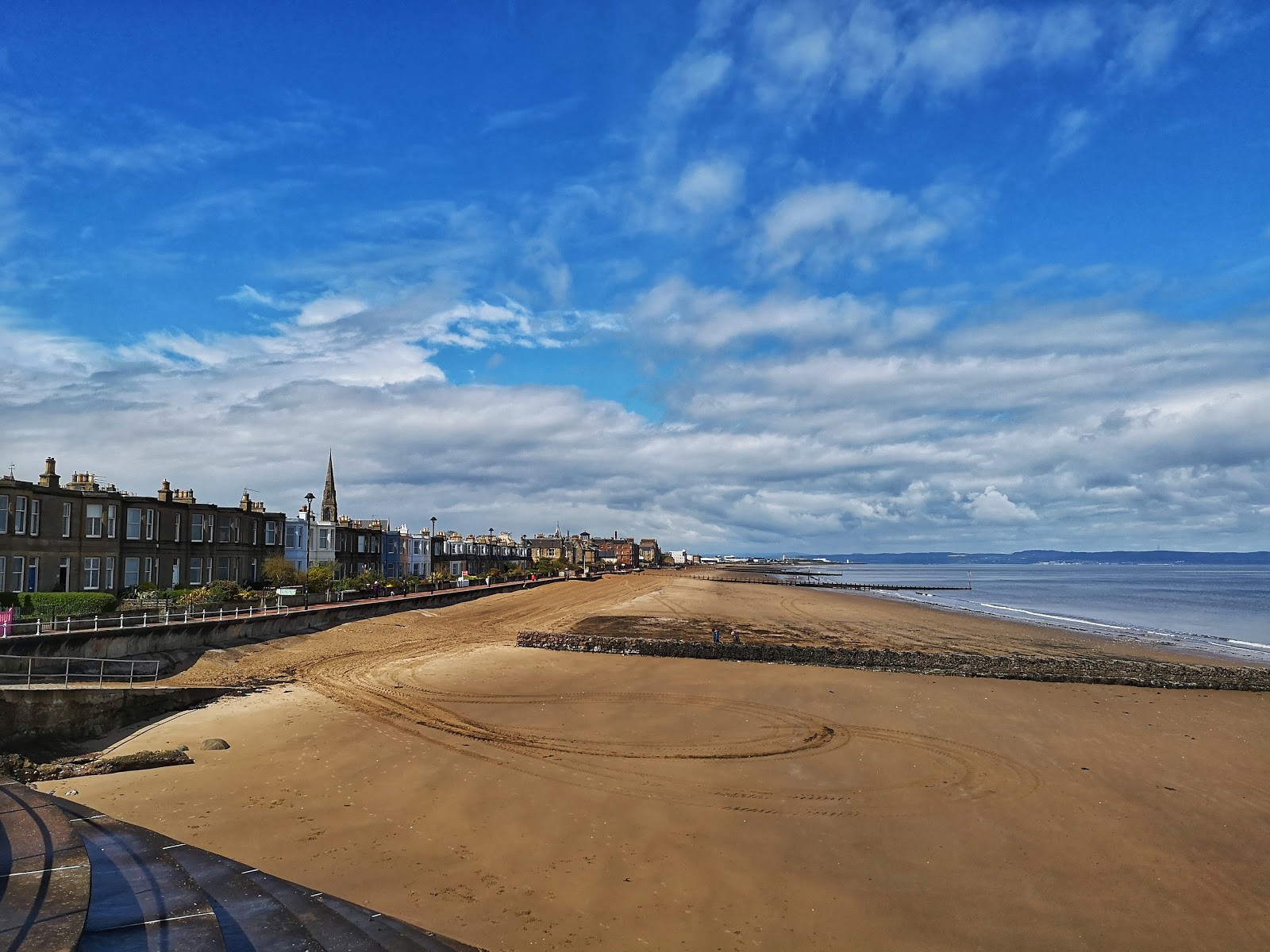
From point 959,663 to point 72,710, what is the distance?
102 feet

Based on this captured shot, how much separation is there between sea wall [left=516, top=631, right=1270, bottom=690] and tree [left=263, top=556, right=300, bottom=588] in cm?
2076

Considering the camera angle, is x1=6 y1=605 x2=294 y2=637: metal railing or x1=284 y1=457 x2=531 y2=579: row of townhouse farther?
x1=284 y1=457 x2=531 y2=579: row of townhouse

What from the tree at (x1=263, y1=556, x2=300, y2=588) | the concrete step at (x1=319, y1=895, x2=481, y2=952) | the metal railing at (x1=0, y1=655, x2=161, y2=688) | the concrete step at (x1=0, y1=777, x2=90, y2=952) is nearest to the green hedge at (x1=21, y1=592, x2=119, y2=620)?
the metal railing at (x1=0, y1=655, x2=161, y2=688)

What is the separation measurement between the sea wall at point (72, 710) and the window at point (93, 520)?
22376 mm

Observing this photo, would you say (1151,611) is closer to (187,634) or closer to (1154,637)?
(1154,637)

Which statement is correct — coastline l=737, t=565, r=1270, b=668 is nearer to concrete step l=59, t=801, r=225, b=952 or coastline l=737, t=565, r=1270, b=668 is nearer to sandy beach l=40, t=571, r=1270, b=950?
sandy beach l=40, t=571, r=1270, b=950

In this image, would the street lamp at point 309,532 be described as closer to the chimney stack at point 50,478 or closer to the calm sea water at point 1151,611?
the chimney stack at point 50,478

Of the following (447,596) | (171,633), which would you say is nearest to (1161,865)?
(171,633)

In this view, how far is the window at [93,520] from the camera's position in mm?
37906

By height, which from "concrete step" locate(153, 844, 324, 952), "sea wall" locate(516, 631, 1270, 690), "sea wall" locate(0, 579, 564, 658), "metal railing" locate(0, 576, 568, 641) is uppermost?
"metal railing" locate(0, 576, 568, 641)

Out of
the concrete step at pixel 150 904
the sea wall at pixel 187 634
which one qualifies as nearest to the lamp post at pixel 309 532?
the sea wall at pixel 187 634

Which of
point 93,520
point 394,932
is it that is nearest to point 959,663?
point 394,932

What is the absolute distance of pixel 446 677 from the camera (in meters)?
27.6

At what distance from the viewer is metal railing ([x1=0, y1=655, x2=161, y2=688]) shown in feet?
68.1
